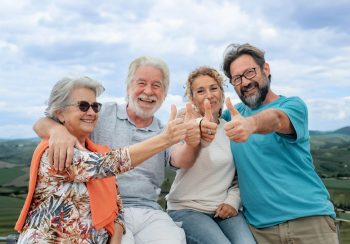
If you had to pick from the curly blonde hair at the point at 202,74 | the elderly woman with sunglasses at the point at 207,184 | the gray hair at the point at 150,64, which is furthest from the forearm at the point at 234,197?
the gray hair at the point at 150,64

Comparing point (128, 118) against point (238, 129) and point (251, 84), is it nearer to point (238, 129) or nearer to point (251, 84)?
point (251, 84)

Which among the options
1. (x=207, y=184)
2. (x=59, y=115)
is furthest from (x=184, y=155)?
(x=59, y=115)

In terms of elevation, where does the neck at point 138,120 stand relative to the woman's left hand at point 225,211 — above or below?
above

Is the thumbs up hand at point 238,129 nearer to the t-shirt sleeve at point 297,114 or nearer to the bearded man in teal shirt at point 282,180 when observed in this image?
the bearded man in teal shirt at point 282,180

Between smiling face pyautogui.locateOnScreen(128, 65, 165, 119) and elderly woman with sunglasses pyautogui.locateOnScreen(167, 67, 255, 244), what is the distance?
33 centimetres

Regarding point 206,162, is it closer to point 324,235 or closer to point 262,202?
point 262,202

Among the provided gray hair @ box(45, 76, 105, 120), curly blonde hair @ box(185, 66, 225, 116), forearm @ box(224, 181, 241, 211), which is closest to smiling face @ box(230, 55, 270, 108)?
curly blonde hair @ box(185, 66, 225, 116)

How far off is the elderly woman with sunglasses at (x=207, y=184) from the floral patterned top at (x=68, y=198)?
0.88 metres

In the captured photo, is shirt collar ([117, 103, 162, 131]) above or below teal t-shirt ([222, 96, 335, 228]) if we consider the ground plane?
above

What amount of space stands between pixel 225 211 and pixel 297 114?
1.04 meters

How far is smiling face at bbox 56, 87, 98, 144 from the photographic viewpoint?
10.7 feet

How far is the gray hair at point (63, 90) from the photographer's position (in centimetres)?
323

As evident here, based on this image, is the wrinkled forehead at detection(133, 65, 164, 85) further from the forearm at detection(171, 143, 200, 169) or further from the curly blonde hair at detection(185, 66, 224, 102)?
the forearm at detection(171, 143, 200, 169)

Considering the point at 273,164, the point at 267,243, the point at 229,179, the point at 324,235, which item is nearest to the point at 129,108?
the point at 229,179
